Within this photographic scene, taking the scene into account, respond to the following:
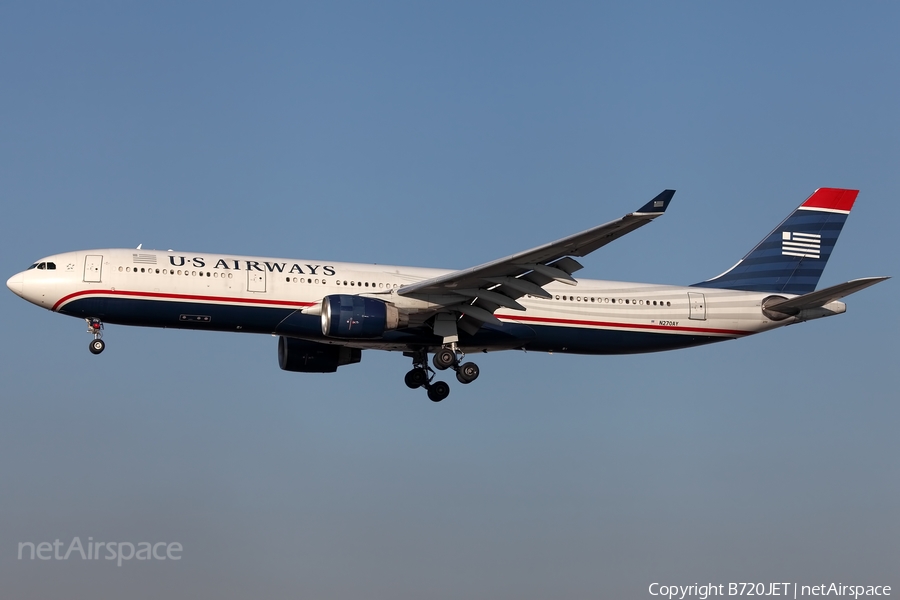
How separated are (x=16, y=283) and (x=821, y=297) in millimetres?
27301

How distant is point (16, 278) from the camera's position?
117 feet

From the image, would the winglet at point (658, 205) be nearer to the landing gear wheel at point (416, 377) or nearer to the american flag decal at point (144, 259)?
the landing gear wheel at point (416, 377)

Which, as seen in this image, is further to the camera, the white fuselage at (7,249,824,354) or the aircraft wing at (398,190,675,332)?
the white fuselage at (7,249,824,354)

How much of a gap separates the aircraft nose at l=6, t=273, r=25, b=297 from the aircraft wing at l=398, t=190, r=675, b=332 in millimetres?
12416

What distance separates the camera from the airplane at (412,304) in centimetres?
3484

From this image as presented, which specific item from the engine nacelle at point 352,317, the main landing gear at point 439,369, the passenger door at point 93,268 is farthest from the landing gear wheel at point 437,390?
the passenger door at point 93,268

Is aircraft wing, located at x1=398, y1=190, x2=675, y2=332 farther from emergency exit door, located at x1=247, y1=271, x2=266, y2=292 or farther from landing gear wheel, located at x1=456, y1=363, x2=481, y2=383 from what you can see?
emergency exit door, located at x1=247, y1=271, x2=266, y2=292

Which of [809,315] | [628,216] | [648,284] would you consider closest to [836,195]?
[809,315]

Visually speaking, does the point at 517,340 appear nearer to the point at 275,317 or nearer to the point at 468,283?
the point at 468,283

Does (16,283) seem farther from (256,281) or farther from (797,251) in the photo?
(797,251)

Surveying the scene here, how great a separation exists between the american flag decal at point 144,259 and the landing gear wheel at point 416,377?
10.1m

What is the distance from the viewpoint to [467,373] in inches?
1495

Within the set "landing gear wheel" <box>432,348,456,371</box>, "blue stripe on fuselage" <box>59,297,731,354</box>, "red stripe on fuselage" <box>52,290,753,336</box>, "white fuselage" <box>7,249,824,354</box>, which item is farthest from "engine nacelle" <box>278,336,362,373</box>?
"landing gear wheel" <box>432,348,456,371</box>

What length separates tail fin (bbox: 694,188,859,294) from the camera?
42.7 meters
